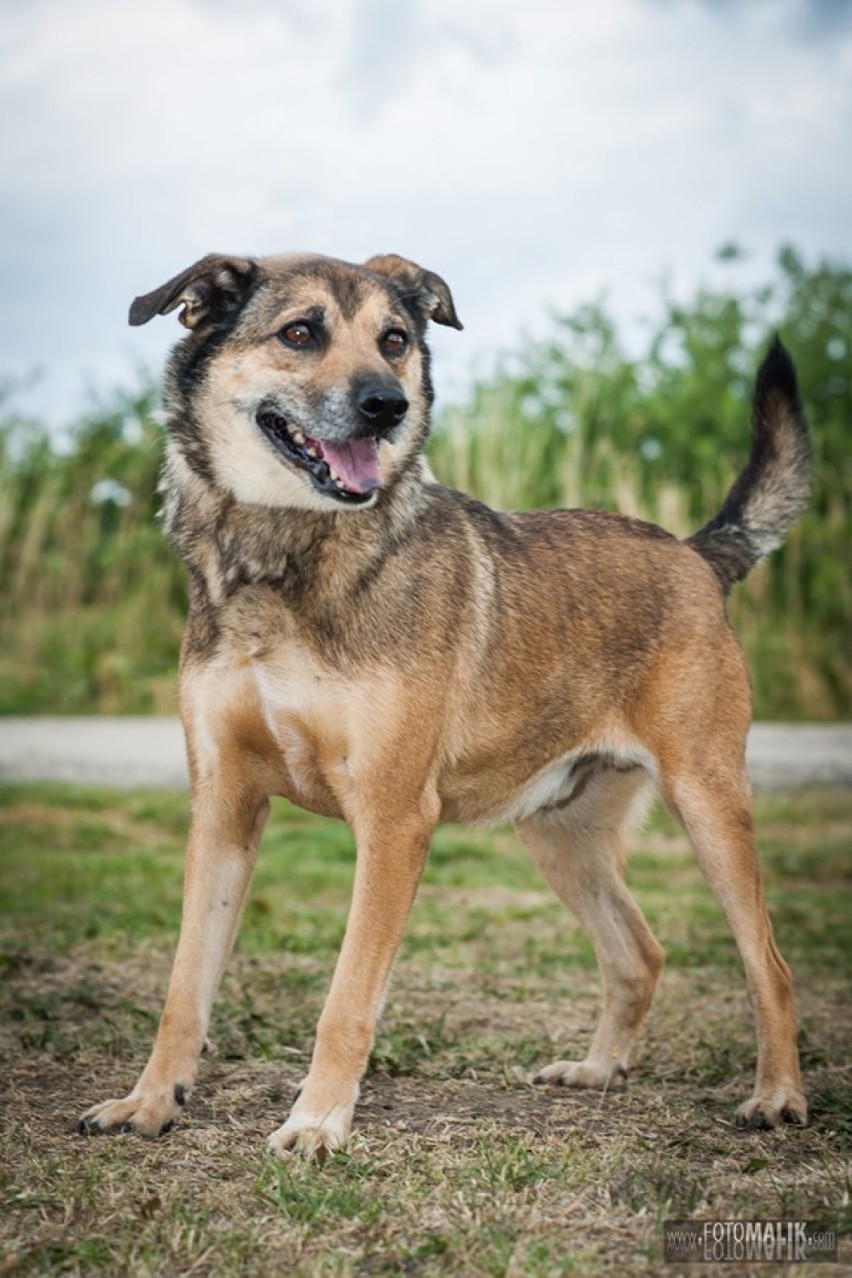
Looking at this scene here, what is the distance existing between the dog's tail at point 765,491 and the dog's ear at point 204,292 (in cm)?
200

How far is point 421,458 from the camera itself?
4.44 meters

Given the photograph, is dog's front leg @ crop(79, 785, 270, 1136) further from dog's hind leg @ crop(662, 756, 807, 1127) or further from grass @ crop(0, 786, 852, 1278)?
dog's hind leg @ crop(662, 756, 807, 1127)

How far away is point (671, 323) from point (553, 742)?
16111 mm

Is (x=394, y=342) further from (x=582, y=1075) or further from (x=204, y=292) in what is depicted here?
(x=582, y=1075)

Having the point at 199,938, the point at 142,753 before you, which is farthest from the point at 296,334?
the point at 142,753

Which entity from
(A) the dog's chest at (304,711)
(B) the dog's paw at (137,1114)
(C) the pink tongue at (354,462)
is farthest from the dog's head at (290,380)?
(B) the dog's paw at (137,1114)

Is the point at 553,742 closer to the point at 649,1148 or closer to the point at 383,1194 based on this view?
the point at 649,1148

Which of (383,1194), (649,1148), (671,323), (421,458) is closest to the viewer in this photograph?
(383,1194)

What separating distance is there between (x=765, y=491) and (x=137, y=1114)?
314cm

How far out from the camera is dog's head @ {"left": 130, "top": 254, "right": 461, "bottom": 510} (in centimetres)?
404

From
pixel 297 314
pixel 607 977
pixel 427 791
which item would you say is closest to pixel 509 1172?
pixel 427 791

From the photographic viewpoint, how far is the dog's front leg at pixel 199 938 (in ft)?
13.0

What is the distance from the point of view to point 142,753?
11.3 metres

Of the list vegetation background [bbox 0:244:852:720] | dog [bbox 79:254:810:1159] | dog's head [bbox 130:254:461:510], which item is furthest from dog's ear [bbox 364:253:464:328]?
vegetation background [bbox 0:244:852:720]
